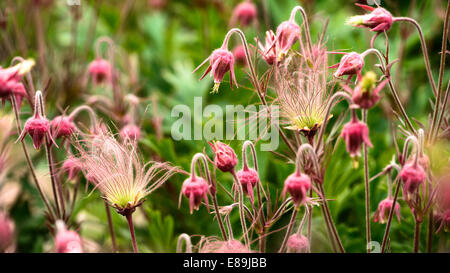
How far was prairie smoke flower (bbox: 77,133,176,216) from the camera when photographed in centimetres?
85

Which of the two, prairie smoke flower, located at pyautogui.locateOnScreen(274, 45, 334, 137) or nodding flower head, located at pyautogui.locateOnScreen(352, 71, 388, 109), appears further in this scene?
prairie smoke flower, located at pyautogui.locateOnScreen(274, 45, 334, 137)

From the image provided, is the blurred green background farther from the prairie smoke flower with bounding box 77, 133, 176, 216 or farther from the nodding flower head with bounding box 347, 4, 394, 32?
the nodding flower head with bounding box 347, 4, 394, 32

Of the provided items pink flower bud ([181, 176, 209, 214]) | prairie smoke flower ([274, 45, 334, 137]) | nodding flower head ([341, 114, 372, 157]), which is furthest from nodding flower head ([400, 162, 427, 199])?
pink flower bud ([181, 176, 209, 214])

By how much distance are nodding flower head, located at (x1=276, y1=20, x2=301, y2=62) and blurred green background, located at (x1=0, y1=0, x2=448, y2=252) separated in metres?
0.10

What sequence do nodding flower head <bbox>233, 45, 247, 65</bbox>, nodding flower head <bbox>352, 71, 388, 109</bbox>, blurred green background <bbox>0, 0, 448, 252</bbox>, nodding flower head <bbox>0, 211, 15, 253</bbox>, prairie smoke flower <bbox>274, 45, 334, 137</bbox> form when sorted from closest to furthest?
nodding flower head <bbox>352, 71, 388, 109</bbox>, prairie smoke flower <bbox>274, 45, 334, 137</bbox>, nodding flower head <bbox>0, 211, 15, 253</bbox>, blurred green background <bbox>0, 0, 448, 252</bbox>, nodding flower head <bbox>233, 45, 247, 65</bbox>

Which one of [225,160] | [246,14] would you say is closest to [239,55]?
[246,14]

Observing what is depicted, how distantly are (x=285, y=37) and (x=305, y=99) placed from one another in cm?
12

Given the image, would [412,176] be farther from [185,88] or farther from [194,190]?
[185,88]

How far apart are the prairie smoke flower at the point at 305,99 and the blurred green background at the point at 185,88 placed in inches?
3.2

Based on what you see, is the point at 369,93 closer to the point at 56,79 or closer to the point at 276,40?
the point at 276,40

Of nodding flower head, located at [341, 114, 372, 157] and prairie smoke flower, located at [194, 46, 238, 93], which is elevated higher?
prairie smoke flower, located at [194, 46, 238, 93]

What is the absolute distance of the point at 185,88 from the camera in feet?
4.89
